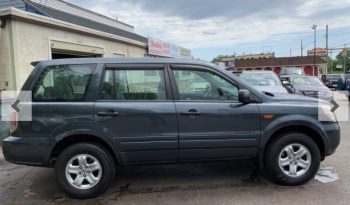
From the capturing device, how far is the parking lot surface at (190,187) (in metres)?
4.27

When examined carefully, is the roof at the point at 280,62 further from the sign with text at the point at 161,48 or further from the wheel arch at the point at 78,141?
the wheel arch at the point at 78,141

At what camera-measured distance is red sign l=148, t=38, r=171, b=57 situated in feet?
63.2

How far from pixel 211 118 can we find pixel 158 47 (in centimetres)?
1631

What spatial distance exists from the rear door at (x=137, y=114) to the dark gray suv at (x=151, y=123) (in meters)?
0.01

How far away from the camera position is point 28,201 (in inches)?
171

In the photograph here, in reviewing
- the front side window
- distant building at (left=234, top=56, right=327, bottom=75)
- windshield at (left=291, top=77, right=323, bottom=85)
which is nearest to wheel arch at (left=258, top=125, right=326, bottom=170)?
the front side window

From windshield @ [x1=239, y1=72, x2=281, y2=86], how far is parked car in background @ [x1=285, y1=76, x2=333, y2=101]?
1.30m

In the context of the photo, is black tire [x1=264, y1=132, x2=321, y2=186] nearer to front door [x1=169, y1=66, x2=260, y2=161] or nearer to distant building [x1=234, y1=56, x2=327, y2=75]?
front door [x1=169, y1=66, x2=260, y2=161]

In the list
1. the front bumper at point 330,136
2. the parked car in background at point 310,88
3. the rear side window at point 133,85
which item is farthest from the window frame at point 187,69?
the parked car in background at point 310,88

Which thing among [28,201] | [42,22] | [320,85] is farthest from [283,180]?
[320,85]

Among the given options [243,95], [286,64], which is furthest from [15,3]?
[286,64]

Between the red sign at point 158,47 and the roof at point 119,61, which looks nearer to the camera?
the roof at point 119,61

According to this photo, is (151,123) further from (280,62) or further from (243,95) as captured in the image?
(280,62)

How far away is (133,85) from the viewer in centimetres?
447
